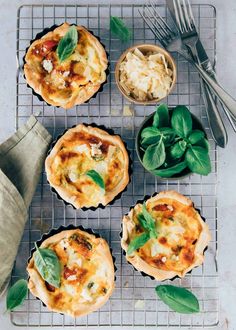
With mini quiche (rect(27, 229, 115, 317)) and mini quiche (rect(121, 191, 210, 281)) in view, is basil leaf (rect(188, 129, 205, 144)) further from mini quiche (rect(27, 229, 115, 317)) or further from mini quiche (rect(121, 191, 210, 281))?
mini quiche (rect(27, 229, 115, 317))

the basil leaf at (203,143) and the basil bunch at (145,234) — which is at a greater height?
the basil leaf at (203,143)

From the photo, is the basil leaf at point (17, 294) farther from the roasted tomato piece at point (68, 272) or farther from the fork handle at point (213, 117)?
the fork handle at point (213, 117)

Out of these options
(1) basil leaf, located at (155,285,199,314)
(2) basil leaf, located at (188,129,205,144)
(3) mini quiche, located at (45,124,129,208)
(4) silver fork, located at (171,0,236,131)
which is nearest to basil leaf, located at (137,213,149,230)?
(3) mini quiche, located at (45,124,129,208)

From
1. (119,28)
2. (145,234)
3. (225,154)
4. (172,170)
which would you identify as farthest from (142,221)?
(119,28)

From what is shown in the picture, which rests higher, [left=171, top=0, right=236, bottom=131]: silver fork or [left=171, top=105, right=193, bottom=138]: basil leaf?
[left=171, top=0, right=236, bottom=131]: silver fork

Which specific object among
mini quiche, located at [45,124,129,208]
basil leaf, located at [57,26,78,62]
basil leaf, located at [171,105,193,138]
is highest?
basil leaf, located at [57,26,78,62]

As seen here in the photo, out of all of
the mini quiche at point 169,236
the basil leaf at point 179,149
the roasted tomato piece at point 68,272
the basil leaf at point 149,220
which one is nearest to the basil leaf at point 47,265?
the roasted tomato piece at point 68,272

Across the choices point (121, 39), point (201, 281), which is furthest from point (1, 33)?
point (201, 281)
